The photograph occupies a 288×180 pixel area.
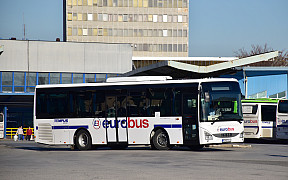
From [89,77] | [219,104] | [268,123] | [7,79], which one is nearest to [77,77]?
[89,77]

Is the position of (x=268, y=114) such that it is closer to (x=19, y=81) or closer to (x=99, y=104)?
(x=99, y=104)

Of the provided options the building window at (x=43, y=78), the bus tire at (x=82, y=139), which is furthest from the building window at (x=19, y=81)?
the bus tire at (x=82, y=139)

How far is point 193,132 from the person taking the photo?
23.3m

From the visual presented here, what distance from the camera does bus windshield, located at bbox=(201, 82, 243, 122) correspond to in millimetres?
23123

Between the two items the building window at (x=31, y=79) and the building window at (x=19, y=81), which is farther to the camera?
the building window at (x=31, y=79)

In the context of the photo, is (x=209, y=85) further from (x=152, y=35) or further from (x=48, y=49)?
(x=152, y=35)

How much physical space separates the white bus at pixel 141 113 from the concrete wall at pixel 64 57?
3257 cm

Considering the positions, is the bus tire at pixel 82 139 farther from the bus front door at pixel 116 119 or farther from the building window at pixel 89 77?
the building window at pixel 89 77

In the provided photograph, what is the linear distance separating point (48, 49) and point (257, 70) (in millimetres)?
21891

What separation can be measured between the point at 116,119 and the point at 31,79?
36.4 metres

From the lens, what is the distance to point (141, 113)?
24.5 meters

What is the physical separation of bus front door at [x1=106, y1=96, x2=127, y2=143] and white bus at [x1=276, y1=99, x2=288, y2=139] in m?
13.3

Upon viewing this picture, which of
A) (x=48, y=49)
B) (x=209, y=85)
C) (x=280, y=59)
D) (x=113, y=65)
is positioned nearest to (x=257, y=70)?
(x=113, y=65)

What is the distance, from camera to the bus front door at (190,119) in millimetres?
23234
